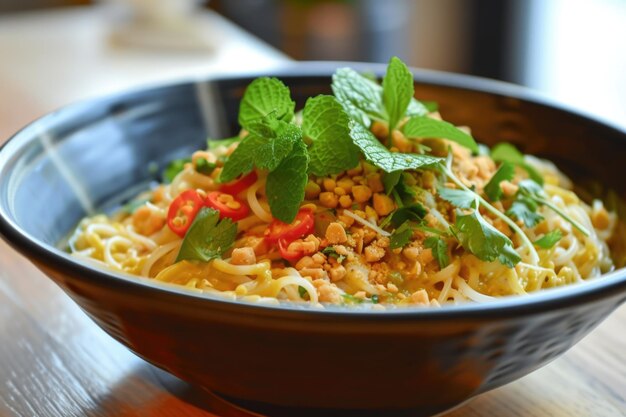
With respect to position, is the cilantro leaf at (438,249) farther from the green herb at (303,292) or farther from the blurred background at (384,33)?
the blurred background at (384,33)

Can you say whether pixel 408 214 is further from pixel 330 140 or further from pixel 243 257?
pixel 243 257

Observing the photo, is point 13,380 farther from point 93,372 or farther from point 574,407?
point 574,407

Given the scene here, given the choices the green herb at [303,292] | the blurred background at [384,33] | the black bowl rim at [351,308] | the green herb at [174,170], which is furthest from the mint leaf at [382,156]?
the blurred background at [384,33]

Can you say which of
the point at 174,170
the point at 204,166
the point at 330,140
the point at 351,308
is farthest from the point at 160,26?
the point at 351,308

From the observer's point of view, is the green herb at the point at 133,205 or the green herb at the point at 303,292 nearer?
the green herb at the point at 303,292

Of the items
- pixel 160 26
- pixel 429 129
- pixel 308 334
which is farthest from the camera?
pixel 160 26

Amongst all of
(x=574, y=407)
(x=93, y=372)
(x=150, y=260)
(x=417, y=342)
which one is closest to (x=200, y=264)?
(x=150, y=260)
